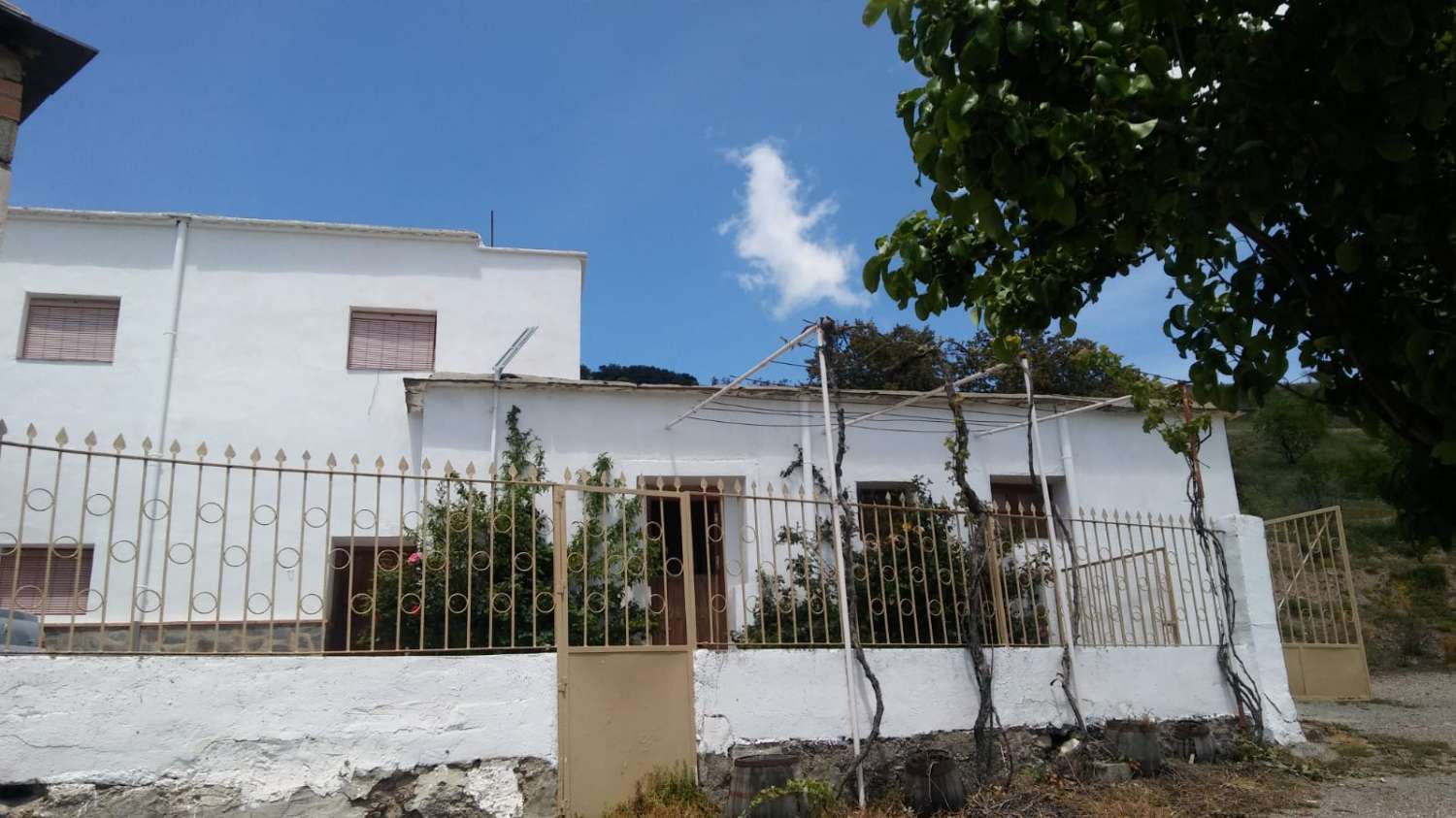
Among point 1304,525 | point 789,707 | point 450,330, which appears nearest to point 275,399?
point 450,330

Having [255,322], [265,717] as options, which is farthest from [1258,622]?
[255,322]

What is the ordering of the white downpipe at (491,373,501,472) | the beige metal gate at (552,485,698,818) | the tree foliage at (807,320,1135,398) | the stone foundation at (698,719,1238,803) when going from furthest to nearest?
1. the tree foliage at (807,320,1135,398)
2. the white downpipe at (491,373,501,472)
3. the stone foundation at (698,719,1238,803)
4. the beige metal gate at (552,485,698,818)

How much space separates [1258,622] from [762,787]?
192 inches

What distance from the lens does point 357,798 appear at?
17.1ft

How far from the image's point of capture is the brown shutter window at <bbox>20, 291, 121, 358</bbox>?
11.1 m

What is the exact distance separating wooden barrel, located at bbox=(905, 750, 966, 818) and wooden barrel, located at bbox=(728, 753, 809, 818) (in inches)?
35.1

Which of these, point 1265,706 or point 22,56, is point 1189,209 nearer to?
point 22,56

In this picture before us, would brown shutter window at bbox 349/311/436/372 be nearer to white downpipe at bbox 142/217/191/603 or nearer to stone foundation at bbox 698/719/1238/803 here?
white downpipe at bbox 142/217/191/603

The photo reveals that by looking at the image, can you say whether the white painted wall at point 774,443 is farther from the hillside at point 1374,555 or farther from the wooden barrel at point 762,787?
the wooden barrel at point 762,787

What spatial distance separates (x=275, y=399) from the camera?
11.2 m

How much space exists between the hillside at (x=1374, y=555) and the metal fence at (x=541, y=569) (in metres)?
2.94

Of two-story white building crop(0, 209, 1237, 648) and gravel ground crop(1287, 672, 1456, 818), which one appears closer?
gravel ground crop(1287, 672, 1456, 818)

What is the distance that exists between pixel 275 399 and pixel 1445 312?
10.8 m

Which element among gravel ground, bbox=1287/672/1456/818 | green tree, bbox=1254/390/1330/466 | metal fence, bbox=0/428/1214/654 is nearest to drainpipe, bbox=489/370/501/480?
metal fence, bbox=0/428/1214/654
